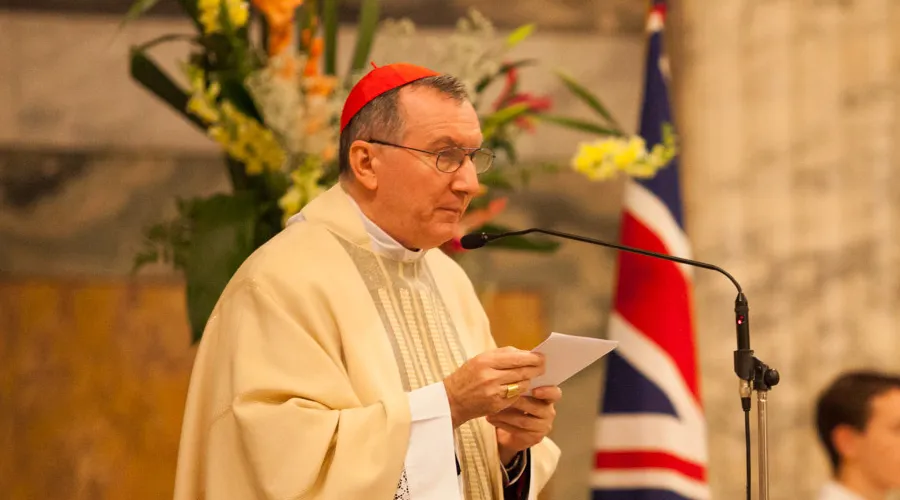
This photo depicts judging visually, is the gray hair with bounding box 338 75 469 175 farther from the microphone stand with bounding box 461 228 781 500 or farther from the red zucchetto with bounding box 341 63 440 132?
the microphone stand with bounding box 461 228 781 500

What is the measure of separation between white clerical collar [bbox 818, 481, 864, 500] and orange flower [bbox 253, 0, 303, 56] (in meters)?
2.63

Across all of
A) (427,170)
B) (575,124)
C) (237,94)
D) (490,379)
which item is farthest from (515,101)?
(490,379)

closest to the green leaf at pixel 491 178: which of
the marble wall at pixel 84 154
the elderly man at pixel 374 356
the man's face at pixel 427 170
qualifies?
the elderly man at pixel 374 356

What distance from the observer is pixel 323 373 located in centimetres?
254

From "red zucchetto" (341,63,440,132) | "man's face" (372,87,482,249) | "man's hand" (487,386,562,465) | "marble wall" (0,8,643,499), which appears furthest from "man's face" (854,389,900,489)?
"red zucchetto" (341,63,440,132)

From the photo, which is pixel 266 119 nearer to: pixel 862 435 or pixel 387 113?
pixel 387 113

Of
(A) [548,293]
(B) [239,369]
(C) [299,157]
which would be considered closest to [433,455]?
(B) [239,369]

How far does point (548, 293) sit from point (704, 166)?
0.91m

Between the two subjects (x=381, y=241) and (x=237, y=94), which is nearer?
(x=381, y=241)

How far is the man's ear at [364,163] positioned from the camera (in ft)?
9.18

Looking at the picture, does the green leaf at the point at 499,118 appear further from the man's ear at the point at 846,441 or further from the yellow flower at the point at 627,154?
the man's ear at the point at 846,441

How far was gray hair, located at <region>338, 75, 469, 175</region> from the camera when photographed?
2787mm

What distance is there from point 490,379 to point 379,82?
0.83 meters

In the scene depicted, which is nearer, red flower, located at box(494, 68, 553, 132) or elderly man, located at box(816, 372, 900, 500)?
red flower, located at box(494, 68, 553, 132)
